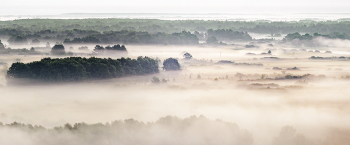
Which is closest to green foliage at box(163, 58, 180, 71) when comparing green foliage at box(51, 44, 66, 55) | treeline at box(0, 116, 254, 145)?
treeline at box(0, 116, 254, 145)

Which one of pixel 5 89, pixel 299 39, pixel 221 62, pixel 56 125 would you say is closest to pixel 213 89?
pixel 56 125

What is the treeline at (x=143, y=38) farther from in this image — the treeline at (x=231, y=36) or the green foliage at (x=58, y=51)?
the green foliage at (x=58, y=51)

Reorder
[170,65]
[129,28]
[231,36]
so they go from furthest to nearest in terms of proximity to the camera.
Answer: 1. [129,28]
2. [231,36]
3. [170,65]

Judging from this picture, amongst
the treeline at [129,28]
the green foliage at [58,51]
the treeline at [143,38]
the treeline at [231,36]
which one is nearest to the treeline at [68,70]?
the green foliage at [58,51]

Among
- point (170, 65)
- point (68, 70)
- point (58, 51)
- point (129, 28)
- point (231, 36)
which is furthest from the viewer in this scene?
point (129, 28)

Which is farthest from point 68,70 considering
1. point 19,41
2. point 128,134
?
point 19,41

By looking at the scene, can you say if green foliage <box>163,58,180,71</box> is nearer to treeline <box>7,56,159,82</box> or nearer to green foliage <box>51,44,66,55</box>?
treeline <box>7,56,159,82</box>

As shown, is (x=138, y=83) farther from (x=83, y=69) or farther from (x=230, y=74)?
(x=230, y=74)

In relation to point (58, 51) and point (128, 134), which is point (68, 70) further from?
point (58, 51)
